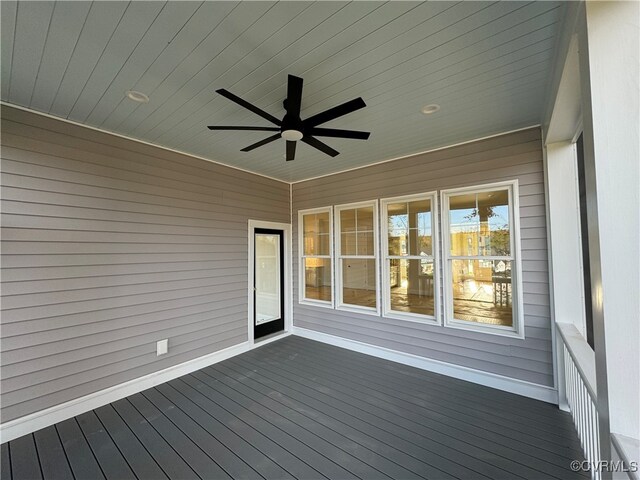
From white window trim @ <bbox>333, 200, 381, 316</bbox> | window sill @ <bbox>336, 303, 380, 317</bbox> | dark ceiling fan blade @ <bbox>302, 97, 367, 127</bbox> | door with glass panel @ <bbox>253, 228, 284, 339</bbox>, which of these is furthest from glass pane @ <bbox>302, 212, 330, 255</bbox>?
dark ceiling fan blade @ <bbox>302, 97, 367, 127</bbox>

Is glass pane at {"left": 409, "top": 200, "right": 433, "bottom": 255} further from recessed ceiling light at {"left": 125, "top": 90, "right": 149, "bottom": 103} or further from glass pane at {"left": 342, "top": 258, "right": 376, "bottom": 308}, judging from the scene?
recessed ceiling light at {"left": 125, "top": 90, "right": 149, "bottom": 103}

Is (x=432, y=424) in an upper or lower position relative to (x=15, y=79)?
lower

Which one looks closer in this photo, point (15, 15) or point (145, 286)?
point (15, 15)

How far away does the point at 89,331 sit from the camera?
284 centimetres

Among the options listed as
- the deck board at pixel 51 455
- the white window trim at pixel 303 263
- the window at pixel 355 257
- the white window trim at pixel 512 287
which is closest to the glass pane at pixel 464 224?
the white window trim at pixel 512 287

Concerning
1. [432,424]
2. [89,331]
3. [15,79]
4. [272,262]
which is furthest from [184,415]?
[15,79]

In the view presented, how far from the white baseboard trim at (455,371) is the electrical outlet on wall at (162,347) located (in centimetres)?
245

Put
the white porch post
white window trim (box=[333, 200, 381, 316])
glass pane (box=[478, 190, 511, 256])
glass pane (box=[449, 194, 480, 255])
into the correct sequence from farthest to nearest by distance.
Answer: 1. white window trim (box=[333, 200, 381, 316])
2. glass pane (box=[449, 194, 480, 255])
3. glass pane (box=[478, 190, 511, 256])
4. the white porch post

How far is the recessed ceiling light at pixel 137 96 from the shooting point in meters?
2.32

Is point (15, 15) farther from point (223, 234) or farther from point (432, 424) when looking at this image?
point (432, 424)

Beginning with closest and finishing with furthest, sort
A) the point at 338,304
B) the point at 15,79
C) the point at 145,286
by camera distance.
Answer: the point at 15,79, the point at 145,286, the point at 338,304

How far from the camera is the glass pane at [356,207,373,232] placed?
14.9ft

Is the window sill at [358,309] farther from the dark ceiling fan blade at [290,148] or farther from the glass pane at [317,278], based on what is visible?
the dark ceiling fan blade at [290,148]

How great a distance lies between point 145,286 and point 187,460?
6.58 ft
